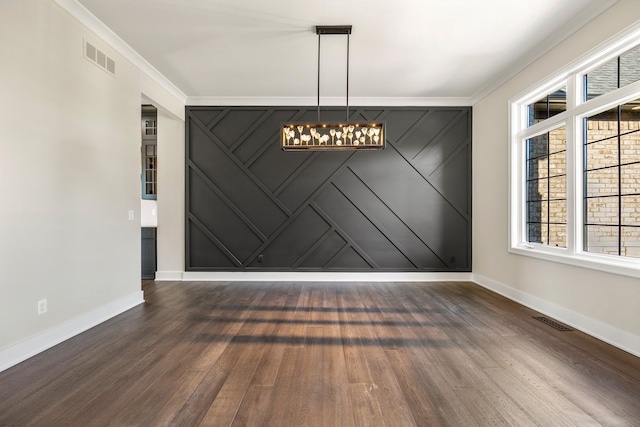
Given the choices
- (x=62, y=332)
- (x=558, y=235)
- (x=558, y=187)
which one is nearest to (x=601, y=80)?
(x=558, y=187)

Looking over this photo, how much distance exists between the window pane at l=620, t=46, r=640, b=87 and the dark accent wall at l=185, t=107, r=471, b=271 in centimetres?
262

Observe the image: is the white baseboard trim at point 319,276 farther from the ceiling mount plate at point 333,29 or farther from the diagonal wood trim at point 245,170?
the ceiling mount plate at point 333,29

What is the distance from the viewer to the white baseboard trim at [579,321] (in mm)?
2686

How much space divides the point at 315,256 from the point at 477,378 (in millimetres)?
3512

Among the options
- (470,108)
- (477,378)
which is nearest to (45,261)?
(477,378)

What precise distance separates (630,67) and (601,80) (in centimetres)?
30

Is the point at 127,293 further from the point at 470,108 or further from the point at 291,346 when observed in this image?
the point at 470,108

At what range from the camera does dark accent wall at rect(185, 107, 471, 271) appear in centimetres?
550

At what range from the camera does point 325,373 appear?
7.55ft

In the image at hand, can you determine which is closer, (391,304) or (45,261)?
(45,261)

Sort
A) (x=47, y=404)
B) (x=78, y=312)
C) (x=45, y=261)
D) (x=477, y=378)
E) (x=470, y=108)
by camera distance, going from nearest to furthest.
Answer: (x=47, y=404) < (x=477, y=378) < (x=45, y=261) < (x=78, y=312) < (x=470, y=108)

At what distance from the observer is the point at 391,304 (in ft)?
13.5

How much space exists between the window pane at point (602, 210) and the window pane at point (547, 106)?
1.18 m

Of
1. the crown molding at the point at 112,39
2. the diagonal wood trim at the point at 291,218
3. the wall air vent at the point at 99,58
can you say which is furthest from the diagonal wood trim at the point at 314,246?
the wall air vent at the point at 99,58
